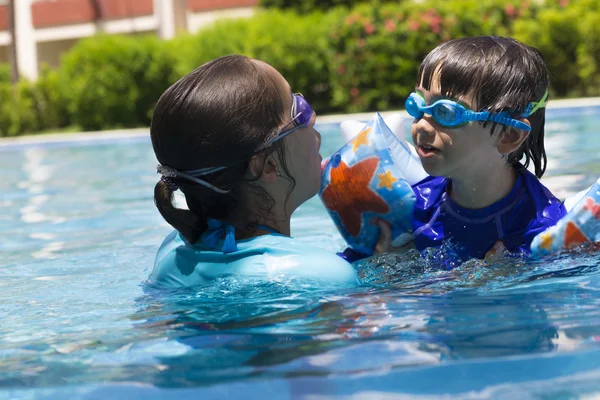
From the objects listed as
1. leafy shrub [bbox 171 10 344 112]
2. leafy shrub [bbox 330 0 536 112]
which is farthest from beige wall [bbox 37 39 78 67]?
leafy shrub [bbox 330 0 536 112]

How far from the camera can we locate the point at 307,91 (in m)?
16.8

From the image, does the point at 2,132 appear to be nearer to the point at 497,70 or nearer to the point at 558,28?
the point at 558,28

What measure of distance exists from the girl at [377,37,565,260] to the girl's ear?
2.49 ft

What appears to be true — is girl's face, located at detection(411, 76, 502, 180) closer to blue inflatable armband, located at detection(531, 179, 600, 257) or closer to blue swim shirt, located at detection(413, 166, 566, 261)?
blue swim shirt, located at detection(413, 166, 566, 261)

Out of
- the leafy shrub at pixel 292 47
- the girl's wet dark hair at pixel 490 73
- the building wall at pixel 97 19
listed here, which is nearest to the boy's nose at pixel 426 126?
the girl's wet dark hair at pixel 490 73

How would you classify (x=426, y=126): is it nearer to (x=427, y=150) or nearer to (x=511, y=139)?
(x=427, y=150)

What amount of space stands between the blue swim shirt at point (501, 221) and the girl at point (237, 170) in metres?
0.78

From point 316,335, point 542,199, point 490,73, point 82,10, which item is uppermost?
point 490,73

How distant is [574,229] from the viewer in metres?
3.43

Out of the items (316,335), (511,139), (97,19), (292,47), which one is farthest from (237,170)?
(97,19)

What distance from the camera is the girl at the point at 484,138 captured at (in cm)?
334

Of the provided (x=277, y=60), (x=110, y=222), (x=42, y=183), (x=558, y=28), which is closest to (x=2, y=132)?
(x=277, y=60)

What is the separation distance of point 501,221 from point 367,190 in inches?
24.6

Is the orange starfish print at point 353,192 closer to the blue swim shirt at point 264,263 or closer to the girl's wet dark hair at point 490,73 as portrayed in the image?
the girl's wet dark hair at point 490,73
